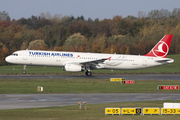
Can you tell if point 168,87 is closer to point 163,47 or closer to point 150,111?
point 150,111

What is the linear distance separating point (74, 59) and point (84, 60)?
1.86 metres

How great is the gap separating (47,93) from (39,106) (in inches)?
343

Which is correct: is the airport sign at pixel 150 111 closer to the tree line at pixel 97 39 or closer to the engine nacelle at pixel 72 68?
the engine nacelle at pixel 72 68

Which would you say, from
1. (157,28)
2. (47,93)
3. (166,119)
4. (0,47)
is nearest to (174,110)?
(166,119)

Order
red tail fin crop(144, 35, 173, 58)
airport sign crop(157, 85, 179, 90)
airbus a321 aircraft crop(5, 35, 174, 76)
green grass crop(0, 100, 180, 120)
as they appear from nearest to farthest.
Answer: green grass crop(0, 100, 180, 120), airport sign crop(157, 85, 179, 90), airbus a321 aircraft crop(5, 35, 174, 76), red tail fin crop(144, 35, 173, 58)

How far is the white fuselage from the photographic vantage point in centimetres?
5022

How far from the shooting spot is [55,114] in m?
20.0

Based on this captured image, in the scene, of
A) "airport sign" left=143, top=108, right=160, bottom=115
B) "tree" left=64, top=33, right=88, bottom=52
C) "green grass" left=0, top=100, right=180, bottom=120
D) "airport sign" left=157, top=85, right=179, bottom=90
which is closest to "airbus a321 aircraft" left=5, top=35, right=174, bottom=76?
"airport sign" left=157, top=85, right=179, bottom=90

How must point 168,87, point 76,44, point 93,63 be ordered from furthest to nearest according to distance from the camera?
1. point 76,44
2. point 93,63
3. point 168,87

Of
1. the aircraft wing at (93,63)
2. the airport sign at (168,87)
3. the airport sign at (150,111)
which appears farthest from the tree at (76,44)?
the airport sign at (150,111)

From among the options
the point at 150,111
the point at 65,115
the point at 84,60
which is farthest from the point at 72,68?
the point at 150,111

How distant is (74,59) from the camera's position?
51.2m

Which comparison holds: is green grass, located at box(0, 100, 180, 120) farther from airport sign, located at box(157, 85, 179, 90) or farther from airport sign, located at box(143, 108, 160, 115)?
airport sign, located at box(157, 85, 179, 90)

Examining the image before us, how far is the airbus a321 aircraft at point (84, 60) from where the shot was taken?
1975 inches
